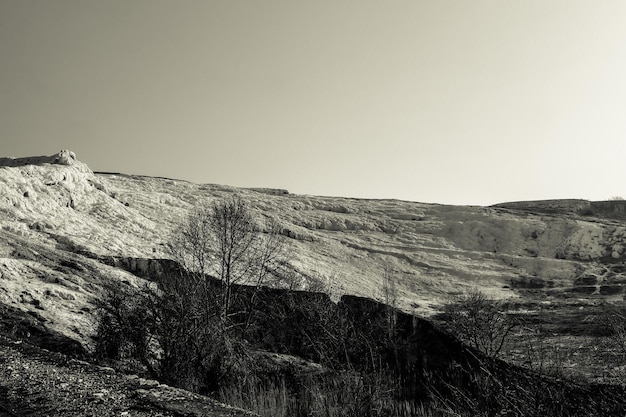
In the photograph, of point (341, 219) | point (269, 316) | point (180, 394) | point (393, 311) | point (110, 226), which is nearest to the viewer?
point (180, 394)

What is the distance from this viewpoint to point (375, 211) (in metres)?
43.1

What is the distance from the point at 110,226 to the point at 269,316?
952 cm

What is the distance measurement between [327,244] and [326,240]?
727mm

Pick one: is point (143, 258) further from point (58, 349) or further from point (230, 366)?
point (230, 366)

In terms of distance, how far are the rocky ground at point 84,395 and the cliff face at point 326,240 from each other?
246 inches

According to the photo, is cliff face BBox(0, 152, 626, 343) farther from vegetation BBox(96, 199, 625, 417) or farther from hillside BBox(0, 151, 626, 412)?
vegetation BBox(96, 199, 625, 417)

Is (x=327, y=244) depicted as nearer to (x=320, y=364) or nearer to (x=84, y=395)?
(x=320, y=364)

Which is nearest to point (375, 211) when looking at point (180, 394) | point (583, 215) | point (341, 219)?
point (341, 219)

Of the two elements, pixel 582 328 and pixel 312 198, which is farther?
pixel 312 198

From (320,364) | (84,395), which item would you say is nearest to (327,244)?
(320,364)

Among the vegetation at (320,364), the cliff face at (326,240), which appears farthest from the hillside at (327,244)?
the vegetation at (320,364)

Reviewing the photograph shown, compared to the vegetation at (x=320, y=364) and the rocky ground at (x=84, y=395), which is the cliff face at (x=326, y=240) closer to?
the vegetation at (x=320, y=364)

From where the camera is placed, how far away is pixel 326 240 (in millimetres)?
34469

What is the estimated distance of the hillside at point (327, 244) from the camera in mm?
13133
